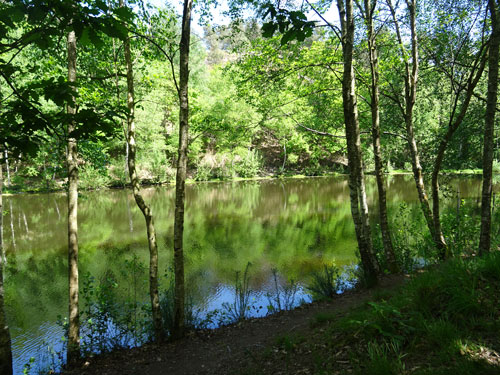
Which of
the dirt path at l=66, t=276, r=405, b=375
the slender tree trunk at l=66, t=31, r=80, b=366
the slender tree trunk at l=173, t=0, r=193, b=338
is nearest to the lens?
the dirt path at l=66, t=276, r=405, b=375

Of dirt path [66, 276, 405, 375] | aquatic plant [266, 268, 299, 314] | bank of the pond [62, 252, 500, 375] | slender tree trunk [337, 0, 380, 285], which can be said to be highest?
slender tree trunk [337, 0, 380, 285]

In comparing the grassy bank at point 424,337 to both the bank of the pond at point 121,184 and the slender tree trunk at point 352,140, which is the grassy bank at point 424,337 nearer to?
the slender tree trunk at point 352,140

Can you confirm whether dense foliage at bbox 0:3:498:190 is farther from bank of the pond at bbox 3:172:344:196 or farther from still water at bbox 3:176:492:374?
bank of the pond at bbox 3:172:344:196

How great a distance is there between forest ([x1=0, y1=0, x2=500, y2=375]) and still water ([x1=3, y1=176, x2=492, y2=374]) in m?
0.10

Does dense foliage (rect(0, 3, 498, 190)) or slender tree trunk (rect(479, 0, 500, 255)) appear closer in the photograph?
dense foliage (rect(0, 3, 498, 190))

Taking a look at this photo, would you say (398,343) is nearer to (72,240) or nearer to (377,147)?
(72,240)

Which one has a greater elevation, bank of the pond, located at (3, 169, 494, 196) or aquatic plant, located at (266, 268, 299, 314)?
bank of the pond, located at (3, 169, 494, 196)

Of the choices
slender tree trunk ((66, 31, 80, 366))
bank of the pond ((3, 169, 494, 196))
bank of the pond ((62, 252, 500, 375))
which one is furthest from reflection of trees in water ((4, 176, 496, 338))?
bank of the pond ((3, 169, 494, 196))

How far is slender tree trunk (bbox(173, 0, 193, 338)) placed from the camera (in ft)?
16.6

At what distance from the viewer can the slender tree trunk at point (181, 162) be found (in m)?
5.05

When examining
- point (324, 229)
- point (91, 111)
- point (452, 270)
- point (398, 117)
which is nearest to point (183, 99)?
point (91, 111)

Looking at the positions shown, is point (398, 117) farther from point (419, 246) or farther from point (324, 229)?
point (324, 229)

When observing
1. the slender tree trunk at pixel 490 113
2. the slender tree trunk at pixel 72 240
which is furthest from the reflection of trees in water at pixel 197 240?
the slender tree trunk at pixel 490 113

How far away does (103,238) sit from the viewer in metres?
15.2
